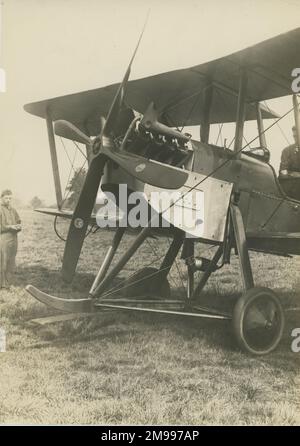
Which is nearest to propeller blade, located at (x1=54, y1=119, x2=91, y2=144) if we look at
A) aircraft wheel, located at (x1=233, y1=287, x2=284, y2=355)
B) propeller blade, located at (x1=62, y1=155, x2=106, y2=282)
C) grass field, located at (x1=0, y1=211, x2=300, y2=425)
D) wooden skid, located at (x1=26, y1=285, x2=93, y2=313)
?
propeller blade, located at (x1=62, y1=155, x2=106, y2=282)

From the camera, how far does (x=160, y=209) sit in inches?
169

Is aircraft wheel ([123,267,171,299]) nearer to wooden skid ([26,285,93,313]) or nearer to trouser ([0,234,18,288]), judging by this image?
wooden skid ([26,285,93,313])

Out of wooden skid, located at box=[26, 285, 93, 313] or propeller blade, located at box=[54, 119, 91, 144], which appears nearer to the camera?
wooden skid, located at box=[26, 285, 93, 313]

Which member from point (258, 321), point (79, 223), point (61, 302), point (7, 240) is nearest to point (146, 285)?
point (61, 302)

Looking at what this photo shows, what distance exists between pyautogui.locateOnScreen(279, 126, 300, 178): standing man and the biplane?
0.19 meters

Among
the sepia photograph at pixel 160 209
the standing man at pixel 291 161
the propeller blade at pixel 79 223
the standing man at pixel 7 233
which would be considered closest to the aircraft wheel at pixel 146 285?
the sepia photograph at pixel 160 209

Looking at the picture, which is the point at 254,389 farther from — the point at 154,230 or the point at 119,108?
the point at 119,108

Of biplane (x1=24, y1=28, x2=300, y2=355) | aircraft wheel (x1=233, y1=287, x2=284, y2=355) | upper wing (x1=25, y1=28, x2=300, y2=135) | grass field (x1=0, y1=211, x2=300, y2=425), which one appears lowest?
grass field (x1=0, y1=211, x2=300, y2=425)

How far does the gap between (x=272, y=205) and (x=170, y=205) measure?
1.45 m

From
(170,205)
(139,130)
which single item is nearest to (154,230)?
(170,205)

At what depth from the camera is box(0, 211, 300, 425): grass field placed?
3.28m

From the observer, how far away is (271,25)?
13.9 feet

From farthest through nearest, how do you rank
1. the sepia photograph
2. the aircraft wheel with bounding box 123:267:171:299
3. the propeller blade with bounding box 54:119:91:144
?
the aircraft wheel with bounding box 123:267:171:299, the propeller blade with bounding box 54:119:91:144, the sepia photograph

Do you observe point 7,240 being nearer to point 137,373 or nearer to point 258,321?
point 137,373
